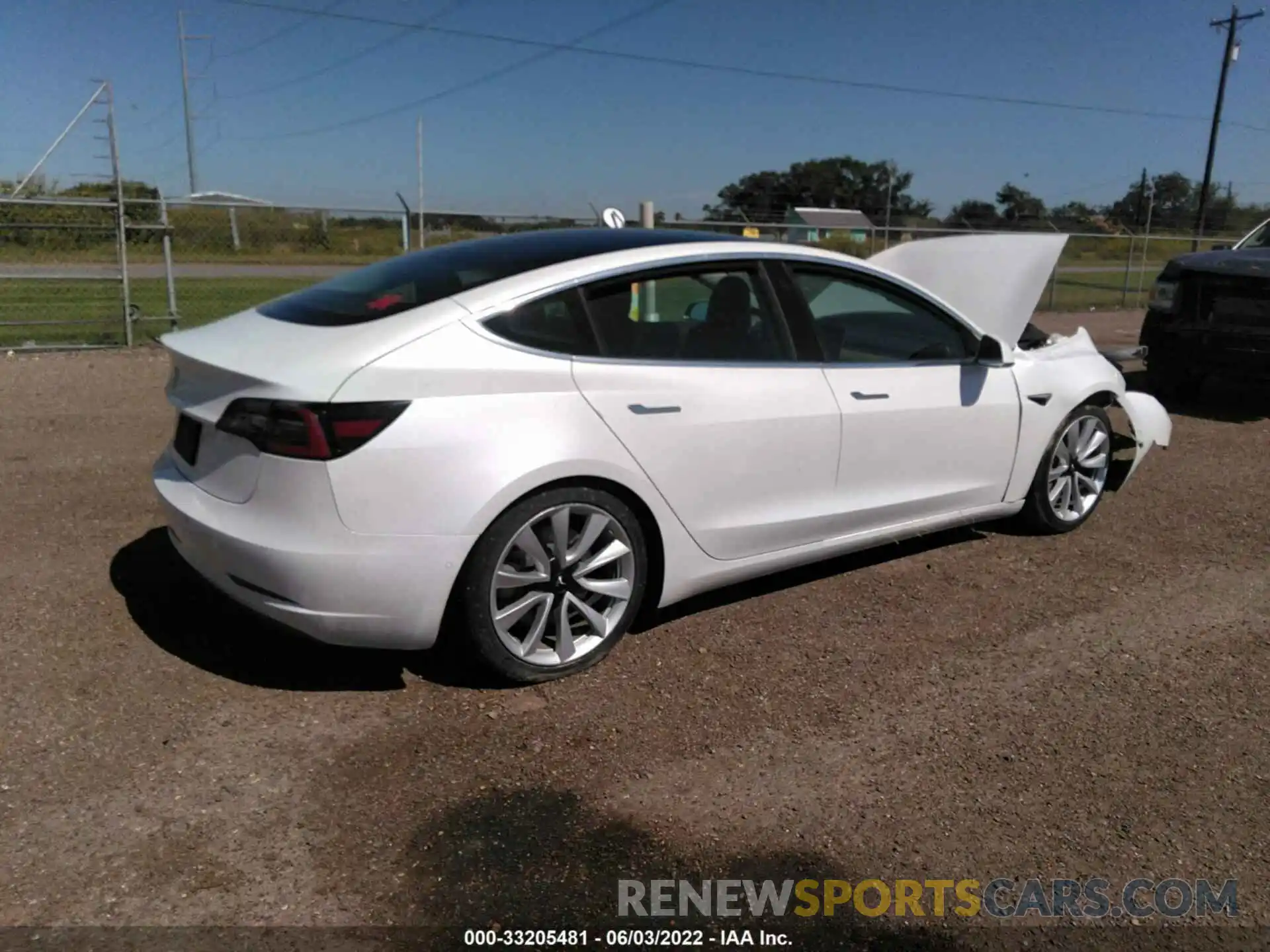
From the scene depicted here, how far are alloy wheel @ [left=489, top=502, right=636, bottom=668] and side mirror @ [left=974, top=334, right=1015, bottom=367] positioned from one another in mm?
2065

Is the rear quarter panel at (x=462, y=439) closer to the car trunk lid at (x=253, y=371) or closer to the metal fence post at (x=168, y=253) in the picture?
→ the car trunk lid at (x=253, y=371)

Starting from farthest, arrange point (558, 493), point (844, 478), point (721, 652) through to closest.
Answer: point (844, 478)
point (721, 652)
point (558, 493)

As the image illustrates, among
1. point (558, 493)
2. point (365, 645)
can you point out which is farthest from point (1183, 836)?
point (365, 645)

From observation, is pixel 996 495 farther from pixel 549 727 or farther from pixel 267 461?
pixel 267 461

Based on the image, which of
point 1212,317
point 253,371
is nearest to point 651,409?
point 253,371

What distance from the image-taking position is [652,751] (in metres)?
3.21

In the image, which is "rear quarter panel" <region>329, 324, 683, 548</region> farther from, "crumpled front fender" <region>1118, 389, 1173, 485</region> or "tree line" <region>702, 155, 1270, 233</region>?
"tree line" <region>702, 155, 1270, 233</region>

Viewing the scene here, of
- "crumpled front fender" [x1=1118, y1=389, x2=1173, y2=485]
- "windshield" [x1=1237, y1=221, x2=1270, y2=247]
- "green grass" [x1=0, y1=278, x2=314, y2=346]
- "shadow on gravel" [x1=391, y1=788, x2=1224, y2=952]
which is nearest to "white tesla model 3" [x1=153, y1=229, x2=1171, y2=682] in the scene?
"shadow on gravel" [x1=391, y1=788, x2=1224, y2=952]

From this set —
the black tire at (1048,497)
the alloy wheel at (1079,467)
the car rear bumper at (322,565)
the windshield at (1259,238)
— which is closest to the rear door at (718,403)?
the car rear bumper at (322,565)

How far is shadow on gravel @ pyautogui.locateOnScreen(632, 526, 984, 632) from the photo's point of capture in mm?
4301

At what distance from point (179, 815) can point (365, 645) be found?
2.39ft

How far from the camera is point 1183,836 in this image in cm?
283

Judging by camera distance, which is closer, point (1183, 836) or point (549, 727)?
point (1183, 836)

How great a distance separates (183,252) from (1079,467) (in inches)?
488
